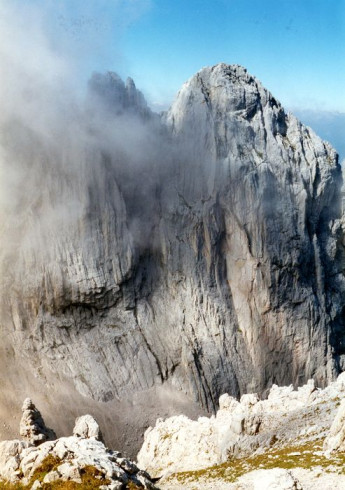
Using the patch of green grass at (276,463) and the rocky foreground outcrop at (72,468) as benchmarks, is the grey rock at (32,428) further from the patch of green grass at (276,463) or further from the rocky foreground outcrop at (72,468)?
the rocky foreground outcrop at (72,468)

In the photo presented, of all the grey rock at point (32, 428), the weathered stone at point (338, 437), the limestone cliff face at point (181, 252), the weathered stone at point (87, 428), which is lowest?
the weathered stone at point (87, 428)

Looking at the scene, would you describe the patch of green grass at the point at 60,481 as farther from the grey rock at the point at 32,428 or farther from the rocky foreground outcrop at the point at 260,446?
the grey rock at the point at 32,428

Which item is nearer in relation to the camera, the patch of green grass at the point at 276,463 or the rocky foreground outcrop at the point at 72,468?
the rocky foreground outcrop at the point at 72,468

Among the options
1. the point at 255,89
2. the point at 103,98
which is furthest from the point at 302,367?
the point at 103,98

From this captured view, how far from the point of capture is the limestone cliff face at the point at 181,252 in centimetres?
8006

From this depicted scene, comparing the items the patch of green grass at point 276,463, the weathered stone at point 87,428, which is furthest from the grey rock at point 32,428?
the patch of green grass at point 276,463

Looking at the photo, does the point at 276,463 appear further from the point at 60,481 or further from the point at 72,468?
the point at 60,481

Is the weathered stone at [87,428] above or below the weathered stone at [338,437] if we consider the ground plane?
below

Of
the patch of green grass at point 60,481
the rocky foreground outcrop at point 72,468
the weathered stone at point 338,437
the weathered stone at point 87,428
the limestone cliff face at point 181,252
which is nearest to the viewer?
the patch of green grass at point 60,481

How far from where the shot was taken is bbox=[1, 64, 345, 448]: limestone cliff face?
8006 cm

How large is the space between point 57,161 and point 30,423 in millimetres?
40144

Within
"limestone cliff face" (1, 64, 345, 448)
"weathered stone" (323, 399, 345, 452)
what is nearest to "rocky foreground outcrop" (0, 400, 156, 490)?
"weathered stone" (323, 399, 345, 452)

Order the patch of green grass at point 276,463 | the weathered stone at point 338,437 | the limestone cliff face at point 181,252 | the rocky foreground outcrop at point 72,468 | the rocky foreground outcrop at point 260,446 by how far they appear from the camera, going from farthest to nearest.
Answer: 1. the limestone cliff face at point 181,252
2. the weathered stone at point 338,437
3. the patch of green grass at point 276,463
4. the rocky foreground outcrop at point 260,446
5. the rocky foreground outcrop at point 72,468

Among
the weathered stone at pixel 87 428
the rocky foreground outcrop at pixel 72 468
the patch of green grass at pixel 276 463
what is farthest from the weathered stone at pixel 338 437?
the weathered stone at pixel 87 428
